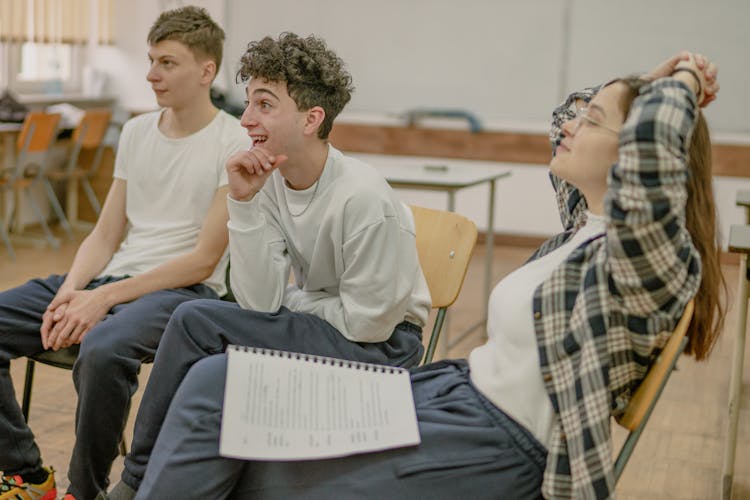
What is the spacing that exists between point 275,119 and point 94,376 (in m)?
0.68

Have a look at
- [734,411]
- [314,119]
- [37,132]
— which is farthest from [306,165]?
[37,132]

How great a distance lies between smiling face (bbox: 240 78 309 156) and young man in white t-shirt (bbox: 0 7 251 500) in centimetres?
44

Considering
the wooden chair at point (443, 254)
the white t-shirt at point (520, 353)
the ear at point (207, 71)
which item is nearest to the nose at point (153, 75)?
the ear at point (207, 71)

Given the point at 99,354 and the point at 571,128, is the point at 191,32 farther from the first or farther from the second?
the point at 571,128

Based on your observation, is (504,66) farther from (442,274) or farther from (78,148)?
(442,274)

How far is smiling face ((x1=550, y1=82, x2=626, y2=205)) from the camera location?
1.50 meters

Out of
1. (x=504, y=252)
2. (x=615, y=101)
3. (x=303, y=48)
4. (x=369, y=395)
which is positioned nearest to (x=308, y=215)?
(x=303, y=48)

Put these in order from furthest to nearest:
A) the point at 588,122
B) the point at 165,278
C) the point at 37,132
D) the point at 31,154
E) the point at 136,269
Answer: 1. the point at 31,154
2. the point at 37,132
3. the point at 136,269
4. the point at 165,278
5. the point at 588,122

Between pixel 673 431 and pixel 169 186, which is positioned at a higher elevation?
pixel 169 186

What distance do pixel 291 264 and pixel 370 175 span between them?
0.27 m

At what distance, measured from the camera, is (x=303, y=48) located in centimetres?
194

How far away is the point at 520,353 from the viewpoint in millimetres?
1478

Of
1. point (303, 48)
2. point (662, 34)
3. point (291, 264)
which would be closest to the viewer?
point (303, 48)

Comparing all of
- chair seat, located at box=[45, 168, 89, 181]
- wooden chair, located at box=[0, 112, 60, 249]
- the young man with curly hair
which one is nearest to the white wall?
chair seat, located at box=[45, 168, 89, 181]
